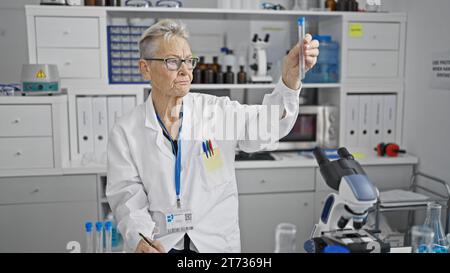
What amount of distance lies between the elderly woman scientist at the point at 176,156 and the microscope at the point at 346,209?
40 cm

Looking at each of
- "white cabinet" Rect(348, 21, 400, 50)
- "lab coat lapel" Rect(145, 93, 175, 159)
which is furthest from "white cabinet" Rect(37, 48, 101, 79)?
"white cabinet" Rect(348, 21, 400, 50)

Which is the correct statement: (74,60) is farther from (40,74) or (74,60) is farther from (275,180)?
(275,180)

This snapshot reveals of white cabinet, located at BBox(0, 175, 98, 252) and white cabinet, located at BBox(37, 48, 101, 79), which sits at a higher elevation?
white cabinet, located at BBox(37, 48, 101, 79)

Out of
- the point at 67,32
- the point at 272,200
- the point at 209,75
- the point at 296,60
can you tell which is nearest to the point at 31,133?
the point at 67,32

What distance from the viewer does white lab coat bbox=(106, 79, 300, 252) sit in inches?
48.6

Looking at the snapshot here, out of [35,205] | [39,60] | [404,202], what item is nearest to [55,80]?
[39,60]

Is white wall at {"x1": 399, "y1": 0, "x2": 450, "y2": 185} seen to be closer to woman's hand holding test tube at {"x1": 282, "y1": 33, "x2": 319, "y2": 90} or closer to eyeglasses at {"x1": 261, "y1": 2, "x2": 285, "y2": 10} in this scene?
eyeglasses at {"x1": 261, "y1": 2, "x2": 285, "y2": 10}

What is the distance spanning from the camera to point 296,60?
0.98 m

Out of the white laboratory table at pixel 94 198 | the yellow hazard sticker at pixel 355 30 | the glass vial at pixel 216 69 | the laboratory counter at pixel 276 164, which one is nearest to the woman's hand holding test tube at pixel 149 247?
the white laboratory table at pixel 94 198

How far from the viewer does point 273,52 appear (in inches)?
111

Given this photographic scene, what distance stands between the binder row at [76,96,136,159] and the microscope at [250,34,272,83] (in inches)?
29.4

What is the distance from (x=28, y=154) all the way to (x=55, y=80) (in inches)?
16.1

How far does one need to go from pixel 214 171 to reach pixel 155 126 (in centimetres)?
23

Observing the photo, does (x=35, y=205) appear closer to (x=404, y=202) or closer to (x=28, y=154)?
Result: (x=28, y=154)
